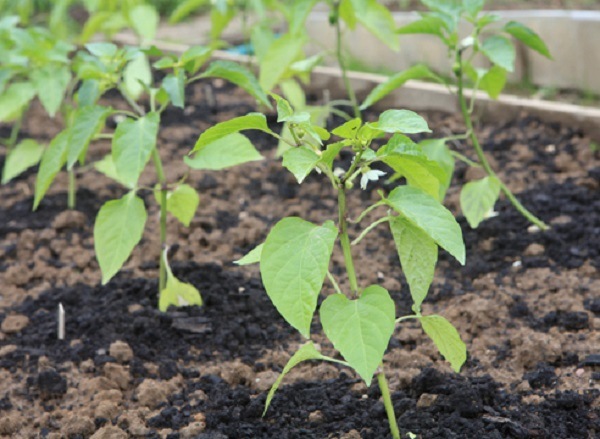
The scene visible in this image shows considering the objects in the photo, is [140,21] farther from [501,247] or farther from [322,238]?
[322,238]

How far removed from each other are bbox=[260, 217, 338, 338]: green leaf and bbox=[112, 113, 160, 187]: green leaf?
749mm

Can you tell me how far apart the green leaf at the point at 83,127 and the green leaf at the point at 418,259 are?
3.61 feet

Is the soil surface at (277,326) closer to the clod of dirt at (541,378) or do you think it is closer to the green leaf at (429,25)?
the clod of dirt at (541,378)

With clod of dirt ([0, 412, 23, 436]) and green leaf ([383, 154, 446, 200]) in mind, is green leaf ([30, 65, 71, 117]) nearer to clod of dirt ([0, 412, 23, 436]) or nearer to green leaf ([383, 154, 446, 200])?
clod of dirt ([0, 412, 23, 436])

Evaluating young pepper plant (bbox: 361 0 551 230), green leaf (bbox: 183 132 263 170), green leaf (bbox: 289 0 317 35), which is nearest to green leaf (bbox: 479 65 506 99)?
young pepper plant (bbox: 361 0 551 230)

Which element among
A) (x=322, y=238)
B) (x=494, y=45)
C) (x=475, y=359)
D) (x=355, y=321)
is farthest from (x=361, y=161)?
(x=494, y=45)

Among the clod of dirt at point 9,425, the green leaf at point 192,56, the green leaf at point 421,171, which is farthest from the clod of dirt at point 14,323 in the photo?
the green leaf at point 421,171

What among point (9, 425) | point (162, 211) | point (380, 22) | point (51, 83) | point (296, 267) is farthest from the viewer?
point (380, 22)

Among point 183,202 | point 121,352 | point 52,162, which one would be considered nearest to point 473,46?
point 183,202

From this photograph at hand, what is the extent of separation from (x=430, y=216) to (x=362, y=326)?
274 millimetres

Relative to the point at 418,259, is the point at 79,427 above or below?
below

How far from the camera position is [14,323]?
9.86 ft

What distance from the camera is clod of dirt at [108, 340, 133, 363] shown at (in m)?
2.73

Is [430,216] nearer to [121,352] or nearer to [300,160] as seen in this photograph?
[300,160]
